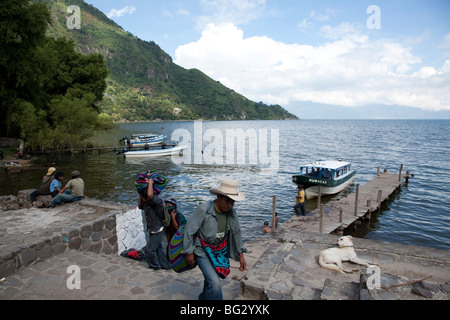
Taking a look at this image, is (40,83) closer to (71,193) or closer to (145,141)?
(145,141)

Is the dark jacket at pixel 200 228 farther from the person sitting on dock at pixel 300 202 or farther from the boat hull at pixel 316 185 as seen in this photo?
the boat hull at pixel 316 185

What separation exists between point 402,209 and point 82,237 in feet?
68.1

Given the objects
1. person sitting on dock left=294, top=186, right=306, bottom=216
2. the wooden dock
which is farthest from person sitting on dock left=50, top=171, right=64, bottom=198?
person sitting on dock left=294, top=186, right=306, bottom=216

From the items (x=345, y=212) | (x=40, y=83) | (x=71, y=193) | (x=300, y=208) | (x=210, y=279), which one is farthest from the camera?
(x=40, y=83)

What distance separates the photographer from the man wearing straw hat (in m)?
4.02

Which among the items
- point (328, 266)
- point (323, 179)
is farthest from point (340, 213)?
point (328, 266)

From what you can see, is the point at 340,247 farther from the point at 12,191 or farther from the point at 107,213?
the point at 12,191

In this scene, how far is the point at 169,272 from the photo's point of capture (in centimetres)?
615

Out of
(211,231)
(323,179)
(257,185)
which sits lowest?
(257,185)

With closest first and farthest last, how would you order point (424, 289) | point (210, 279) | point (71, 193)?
point (210, 279) → point (424, 289) → point (71, 193)

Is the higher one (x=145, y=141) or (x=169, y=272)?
(x=145, y=141)

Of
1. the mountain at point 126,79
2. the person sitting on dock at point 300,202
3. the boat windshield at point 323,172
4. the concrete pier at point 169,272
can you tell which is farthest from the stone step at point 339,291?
the mountain at point 126,79

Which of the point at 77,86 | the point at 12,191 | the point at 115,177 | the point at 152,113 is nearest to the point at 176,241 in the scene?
the point at 12,191

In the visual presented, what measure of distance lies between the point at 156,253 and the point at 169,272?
1.67ft
